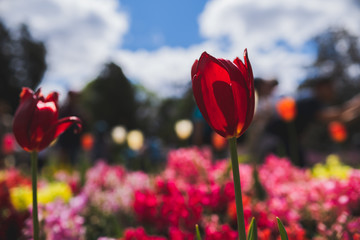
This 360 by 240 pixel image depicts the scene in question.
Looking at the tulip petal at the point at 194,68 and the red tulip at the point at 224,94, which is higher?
the tulip petal at the point at 194,68

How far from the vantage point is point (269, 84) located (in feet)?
15.2

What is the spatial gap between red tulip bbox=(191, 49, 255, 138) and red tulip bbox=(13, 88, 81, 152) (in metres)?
0.41

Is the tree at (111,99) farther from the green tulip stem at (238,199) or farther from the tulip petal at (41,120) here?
the green tulip stem at (238,199)

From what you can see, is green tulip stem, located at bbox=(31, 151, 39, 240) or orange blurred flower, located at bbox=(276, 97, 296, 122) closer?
green tulip stem, located at bbox=(31, 151, 39, 240)

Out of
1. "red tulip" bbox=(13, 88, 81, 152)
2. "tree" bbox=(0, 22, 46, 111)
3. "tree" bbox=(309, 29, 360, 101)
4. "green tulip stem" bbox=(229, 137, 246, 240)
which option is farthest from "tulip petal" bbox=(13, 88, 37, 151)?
"tree" bbox=(0, 22, 46, 111)

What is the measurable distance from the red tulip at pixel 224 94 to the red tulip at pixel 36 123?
1.36ft

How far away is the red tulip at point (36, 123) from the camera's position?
884 mm

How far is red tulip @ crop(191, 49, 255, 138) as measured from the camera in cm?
71

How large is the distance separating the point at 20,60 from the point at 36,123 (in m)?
28.8

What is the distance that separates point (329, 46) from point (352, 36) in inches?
45.6

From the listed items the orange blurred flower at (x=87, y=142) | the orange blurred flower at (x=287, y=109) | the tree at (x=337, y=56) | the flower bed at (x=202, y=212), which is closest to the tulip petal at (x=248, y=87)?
the flower bed at (x=202, y=212)

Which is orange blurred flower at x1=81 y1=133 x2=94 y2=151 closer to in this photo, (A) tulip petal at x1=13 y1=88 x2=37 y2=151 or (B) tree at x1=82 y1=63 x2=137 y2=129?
(A) tulip petal at x1=13 y1=88 x2=37 y2=151

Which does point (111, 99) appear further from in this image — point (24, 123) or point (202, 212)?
point (24, 123)

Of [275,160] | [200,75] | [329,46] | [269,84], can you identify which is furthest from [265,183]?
[329,46]
